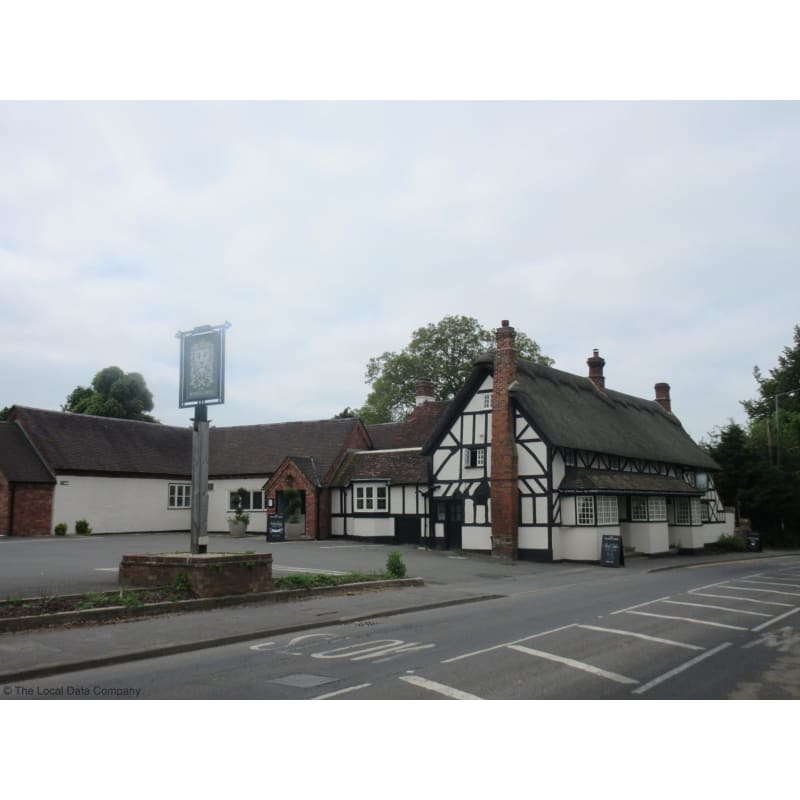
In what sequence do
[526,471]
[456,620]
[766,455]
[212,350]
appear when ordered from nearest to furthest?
[456,620] → [212,350] → [526,471] → [766,455]

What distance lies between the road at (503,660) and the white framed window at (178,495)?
30.3 m

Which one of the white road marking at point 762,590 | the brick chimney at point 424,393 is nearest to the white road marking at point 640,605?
the white road marking at point 762,590

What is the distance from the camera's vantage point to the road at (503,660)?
8531mm

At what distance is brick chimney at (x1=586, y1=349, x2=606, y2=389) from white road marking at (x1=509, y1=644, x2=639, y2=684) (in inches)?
1217

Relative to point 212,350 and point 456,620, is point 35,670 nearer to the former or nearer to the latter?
point 456,620

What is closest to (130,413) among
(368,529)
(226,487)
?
(226,487)

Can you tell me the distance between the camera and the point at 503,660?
10.1 metres

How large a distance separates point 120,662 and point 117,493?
31.9m

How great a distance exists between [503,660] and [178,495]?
36.7 m

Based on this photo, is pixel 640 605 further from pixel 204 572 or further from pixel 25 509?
pixel 25 509

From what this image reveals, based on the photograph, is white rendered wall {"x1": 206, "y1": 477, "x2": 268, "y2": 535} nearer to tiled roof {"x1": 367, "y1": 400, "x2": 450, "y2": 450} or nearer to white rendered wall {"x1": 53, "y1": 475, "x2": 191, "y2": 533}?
white rendered wall {"x1": 53, "y1": 475, "x2": 191, "y2": 533}

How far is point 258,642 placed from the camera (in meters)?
12.0

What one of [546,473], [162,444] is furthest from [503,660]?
[162,444]

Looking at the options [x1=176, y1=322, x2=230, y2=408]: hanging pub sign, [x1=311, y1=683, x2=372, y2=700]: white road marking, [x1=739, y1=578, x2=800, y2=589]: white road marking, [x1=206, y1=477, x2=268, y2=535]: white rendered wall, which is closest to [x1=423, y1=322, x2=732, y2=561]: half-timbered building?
[x1=739, y1=578, x2=800, y2=589]: white road marking
